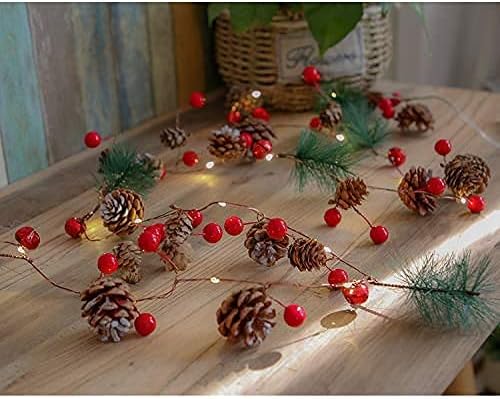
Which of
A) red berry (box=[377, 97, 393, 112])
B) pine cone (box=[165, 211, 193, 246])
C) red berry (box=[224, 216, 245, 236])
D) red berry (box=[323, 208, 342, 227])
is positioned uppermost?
pine cone (box=[165, 211, 193, 246])

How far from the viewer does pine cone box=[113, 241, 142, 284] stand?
2.88 feet

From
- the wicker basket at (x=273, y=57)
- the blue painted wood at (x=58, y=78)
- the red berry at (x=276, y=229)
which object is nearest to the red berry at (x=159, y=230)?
the red berry at (x=276, y=229)

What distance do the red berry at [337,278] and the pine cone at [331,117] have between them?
1.27 ft

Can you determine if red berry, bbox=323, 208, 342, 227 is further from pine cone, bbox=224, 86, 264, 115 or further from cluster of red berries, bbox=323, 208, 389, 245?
pine cone, bbox=224, 86, 264, 115

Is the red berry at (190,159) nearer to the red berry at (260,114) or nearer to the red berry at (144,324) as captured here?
the red berry at (260,114)

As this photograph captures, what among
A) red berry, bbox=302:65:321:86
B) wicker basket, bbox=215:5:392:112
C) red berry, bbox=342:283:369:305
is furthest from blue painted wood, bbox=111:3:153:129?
→ red berry, bbox=342:283:369:305

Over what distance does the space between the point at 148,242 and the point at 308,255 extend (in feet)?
0.53

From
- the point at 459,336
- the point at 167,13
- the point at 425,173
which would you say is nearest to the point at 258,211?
the point at 425,173

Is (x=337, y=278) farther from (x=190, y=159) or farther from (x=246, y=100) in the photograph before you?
(x=246, y=100)

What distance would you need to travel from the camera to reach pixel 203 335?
789 mm

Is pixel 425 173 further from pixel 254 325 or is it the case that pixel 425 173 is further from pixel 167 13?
pixel 167 13

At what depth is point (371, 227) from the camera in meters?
0.95

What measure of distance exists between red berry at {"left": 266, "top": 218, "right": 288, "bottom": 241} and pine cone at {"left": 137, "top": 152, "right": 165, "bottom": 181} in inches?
9.9

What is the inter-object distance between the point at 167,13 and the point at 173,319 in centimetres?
62
